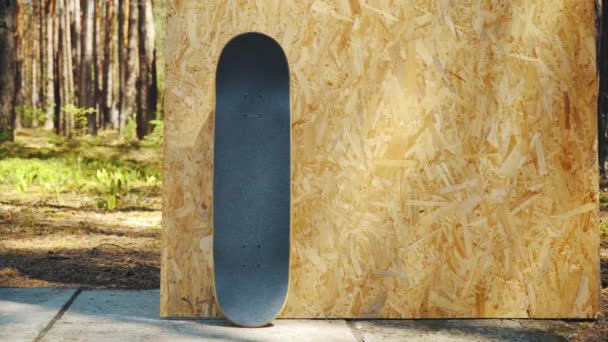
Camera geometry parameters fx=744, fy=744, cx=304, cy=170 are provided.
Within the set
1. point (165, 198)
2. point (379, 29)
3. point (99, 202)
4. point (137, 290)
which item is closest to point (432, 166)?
point (379, 29)

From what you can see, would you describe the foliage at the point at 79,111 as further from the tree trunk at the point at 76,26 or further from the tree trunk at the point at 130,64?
the tree trunk at the point at 76,26

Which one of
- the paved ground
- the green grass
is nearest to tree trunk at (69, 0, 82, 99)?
the green grass

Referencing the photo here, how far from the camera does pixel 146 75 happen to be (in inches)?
720

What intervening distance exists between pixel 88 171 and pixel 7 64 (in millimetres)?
4116

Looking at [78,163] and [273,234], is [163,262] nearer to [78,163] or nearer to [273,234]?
[273,234]

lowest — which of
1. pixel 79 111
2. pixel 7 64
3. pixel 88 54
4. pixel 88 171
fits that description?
pixel 88 171

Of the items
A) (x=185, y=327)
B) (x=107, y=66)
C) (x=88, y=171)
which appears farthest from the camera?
(x=107, y=66)

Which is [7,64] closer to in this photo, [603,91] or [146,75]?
[146,75]

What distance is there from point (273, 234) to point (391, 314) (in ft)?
2.38

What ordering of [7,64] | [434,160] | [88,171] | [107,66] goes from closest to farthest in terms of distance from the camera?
[434,160] < [88,171] < [7,64] < [107,66]

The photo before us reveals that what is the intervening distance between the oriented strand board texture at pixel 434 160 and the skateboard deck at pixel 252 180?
130 mm

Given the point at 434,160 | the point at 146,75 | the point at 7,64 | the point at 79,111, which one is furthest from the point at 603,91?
the point at 146,75

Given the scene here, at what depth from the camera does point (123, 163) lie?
12.1m

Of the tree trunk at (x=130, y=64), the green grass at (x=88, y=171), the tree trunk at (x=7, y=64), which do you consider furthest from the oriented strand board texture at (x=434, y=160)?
the tree trunk at (x=130, y=64)
